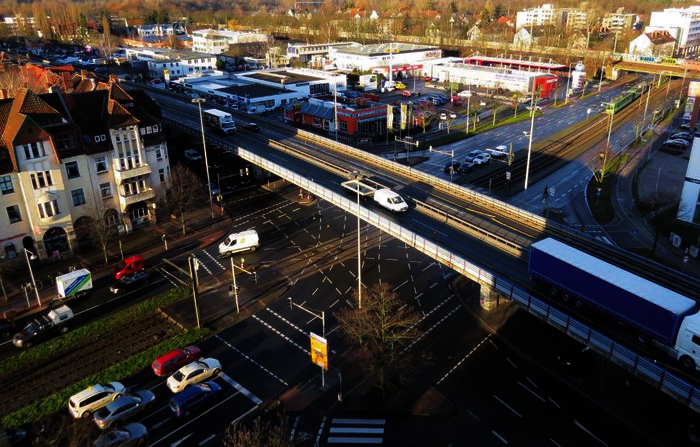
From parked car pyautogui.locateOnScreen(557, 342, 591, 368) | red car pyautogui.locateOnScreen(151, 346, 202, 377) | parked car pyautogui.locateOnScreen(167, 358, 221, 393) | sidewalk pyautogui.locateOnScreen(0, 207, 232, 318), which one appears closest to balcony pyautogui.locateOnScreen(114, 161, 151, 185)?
sidewalk pyautogui.locateOnScreen(0, 207, 232, 318)

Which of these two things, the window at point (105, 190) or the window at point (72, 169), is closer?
the window at point (72, 169)

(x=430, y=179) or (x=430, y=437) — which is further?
(x=430, y=179)

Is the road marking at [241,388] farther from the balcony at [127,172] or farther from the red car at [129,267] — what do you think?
the balcony at [127,172]

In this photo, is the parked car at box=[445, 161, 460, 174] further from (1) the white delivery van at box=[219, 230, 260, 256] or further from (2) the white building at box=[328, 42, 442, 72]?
(2) the white building at box=[328, 42, 442, 72]

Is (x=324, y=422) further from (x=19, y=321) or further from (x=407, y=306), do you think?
(x=19, y=321)

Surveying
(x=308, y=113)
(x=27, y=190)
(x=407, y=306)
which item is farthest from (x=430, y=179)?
(x=308, y=113)

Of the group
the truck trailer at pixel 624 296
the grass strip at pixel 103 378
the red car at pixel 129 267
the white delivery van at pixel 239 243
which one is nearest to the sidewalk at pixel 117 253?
the red car at pixel 129 267

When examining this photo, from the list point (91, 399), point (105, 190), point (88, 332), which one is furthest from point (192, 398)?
point (105, 190)

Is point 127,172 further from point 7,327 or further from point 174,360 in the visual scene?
point 174,360
